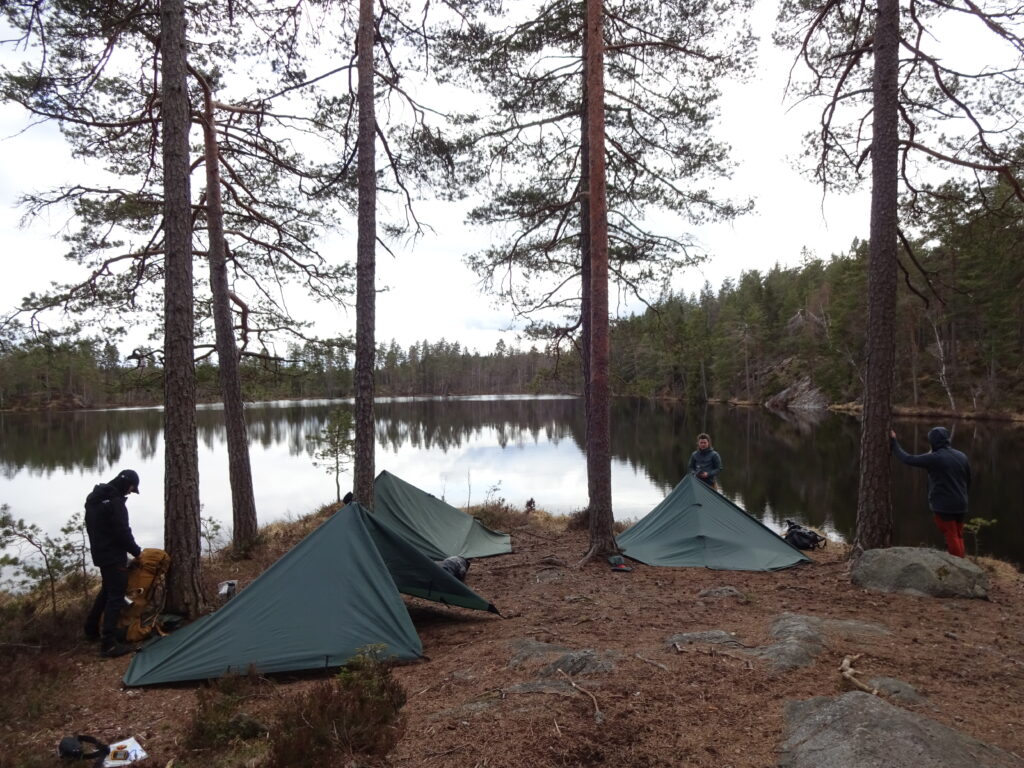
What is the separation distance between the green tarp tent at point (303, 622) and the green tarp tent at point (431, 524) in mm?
3194

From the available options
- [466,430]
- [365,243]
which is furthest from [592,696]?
[466,430]

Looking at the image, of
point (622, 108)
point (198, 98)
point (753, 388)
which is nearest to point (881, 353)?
point (622, 108)

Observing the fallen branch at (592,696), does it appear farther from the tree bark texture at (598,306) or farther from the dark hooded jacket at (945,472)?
the dark hooded jacket at (945,472)

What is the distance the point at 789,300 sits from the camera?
5997cm

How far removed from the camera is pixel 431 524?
30.3ft

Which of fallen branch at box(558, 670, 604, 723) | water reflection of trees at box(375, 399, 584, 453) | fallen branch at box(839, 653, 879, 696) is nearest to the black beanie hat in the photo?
fallen branch at box(558, 670, 604, 723)

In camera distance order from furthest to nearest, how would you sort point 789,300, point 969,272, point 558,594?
point 789,300, point 969,272, point 558,594

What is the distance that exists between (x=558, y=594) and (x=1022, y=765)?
163 inches

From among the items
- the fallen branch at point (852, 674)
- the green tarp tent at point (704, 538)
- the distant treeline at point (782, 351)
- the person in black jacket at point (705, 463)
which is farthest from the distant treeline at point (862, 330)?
the fallen branch at point (852, 674)

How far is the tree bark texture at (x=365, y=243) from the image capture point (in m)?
7.09

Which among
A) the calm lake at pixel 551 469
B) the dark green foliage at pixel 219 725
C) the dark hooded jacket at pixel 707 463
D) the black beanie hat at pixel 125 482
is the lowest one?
the calm lake at pixel 551 469

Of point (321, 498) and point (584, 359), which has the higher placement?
point (584, 359)

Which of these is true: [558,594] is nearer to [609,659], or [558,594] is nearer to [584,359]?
[609,659]

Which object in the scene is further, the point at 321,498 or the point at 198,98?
the point at 321,498
